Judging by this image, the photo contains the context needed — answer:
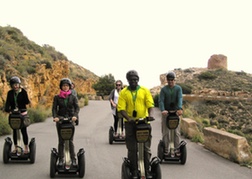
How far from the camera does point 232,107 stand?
→ 209ft

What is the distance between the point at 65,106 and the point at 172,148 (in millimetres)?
3217

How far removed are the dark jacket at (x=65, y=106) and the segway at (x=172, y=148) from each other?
103 inches

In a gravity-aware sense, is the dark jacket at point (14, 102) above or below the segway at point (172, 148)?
above

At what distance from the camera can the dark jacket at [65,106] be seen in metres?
8.68

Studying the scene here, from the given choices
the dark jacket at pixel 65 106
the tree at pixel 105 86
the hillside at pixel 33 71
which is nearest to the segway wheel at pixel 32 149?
the dark jacket at pixel 65 106

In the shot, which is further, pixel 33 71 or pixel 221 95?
pixel 221 95

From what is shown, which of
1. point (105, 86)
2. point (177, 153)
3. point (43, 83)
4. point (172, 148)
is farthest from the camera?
point (105, 86)

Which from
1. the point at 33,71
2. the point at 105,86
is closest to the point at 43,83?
the point at 33,71

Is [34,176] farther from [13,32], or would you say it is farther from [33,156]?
[13,32]

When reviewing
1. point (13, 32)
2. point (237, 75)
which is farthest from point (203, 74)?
point (13, 32)

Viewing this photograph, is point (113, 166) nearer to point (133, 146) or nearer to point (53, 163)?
point (53, 163)

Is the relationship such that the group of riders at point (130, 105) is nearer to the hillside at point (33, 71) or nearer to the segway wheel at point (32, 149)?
the segway wheel at point (32, 149)

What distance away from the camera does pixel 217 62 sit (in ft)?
359

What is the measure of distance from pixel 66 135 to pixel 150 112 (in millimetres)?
1919
